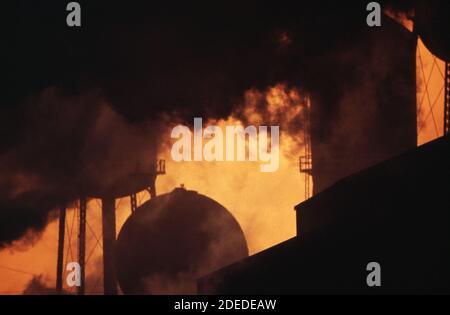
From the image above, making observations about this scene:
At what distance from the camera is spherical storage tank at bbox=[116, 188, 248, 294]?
24.3 metres

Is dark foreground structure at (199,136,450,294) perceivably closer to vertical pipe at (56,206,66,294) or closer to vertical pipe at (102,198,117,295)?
vertical pipe at (102,198,117,295)

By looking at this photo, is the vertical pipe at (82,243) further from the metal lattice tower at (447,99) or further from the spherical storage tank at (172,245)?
the metal lattice tower at (447,99)

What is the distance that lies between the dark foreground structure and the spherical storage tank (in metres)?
2.81

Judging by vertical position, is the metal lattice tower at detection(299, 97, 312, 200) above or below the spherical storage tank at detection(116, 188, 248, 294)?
above

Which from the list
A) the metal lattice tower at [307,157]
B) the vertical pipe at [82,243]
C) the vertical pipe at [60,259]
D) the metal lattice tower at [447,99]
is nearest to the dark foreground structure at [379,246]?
the metal lattice tower at [447,99]

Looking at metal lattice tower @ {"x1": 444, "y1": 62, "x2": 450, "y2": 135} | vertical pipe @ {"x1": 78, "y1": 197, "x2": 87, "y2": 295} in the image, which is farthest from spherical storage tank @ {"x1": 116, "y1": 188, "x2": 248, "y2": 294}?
metal lattice tower @ {"x1": 444, "y1": 62, "x2": 450, "y2": 135}

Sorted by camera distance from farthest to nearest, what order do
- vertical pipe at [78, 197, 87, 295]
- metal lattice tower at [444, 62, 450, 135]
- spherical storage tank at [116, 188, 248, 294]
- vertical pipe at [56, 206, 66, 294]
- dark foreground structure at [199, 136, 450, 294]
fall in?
vertical pipe at [56, 206, 66, 294], vertical pipe at [78, 197, 87, 295], spherical storage tank at [116, 188, 248, 294], metal lattice tower at [444, 62, 450, 135], dark foreground structure at [199, 136, 450, 294]

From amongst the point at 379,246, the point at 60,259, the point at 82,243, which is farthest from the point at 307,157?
the point at 379,246

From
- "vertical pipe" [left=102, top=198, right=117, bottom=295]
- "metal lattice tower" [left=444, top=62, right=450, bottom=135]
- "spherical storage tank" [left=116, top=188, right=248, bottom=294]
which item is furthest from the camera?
"vertical pipe" [left=102, top=198, right=117, bottom=295]

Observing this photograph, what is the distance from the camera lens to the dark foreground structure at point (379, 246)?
16.2 m

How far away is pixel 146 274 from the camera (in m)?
24.5
